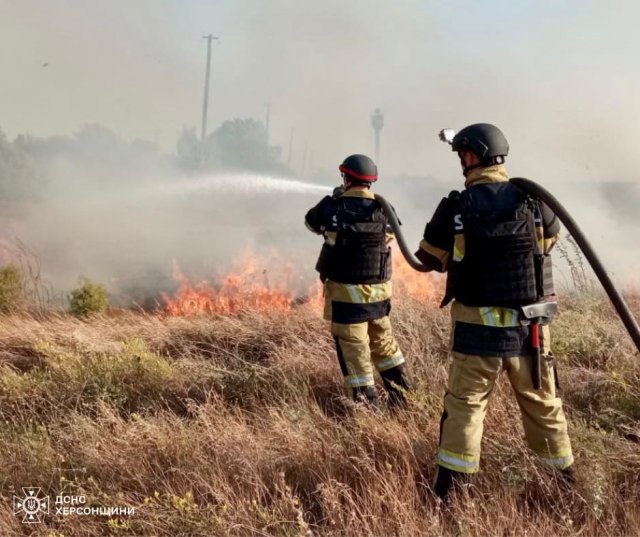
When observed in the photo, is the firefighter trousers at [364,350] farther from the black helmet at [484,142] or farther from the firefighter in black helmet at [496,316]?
the black helmet at [484,142]

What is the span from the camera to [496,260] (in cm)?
231

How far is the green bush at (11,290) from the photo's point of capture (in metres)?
9.47

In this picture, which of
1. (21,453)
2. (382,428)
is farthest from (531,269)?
(21,453)

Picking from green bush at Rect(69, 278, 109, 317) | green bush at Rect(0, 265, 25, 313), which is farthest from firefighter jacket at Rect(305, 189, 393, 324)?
green bush at Rect(69, 278, 109, 317)

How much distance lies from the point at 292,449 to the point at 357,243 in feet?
5.24

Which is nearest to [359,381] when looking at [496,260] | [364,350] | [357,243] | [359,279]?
[364,350]

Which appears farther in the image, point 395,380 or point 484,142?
point 395,380

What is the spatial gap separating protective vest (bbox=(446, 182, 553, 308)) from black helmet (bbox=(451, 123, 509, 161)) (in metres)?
0.17

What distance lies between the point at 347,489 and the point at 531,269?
4.34ft

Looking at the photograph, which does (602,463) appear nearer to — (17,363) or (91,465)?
(91,465)

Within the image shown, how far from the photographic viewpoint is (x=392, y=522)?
203 centimetres

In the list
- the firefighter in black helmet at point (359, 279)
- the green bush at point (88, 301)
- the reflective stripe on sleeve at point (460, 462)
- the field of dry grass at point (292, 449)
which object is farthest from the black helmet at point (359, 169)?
the green bush at point (88, 301)

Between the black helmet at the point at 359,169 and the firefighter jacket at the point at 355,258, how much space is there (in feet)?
0.35

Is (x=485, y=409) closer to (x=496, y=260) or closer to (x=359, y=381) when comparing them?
(x=496, y=260)
